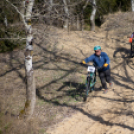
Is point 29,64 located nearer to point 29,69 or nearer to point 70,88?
point 29,69

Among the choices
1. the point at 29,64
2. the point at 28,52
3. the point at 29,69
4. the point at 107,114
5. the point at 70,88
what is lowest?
the point at 107,114

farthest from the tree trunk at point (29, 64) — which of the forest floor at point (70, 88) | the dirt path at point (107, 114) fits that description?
the dirt path at point (107, 114)

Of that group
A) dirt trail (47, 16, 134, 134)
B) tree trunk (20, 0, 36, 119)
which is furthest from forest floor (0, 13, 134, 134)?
Result: tree trunk (20, 0, 36, 119)

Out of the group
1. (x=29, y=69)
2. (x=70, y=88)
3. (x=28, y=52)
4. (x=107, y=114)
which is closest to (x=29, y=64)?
(x=29, y=69)

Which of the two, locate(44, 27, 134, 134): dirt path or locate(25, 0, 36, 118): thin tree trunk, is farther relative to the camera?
locate(44, 27, 134, 134): dirt path

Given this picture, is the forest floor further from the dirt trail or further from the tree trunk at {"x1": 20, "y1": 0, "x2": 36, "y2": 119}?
the tree trunk at {"x1": 20, "y1": 0, "x2": 36, "y2": 119}

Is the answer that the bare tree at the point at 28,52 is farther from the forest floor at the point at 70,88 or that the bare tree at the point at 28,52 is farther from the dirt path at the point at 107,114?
the dirt path at the point at 107,114

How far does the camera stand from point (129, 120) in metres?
3.94

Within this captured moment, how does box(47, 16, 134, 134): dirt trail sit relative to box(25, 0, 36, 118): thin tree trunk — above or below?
below

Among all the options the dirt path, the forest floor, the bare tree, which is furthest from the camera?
the forest floor

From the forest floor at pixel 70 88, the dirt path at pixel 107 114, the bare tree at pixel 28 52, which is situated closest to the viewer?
the bare tree at pixel 28 52

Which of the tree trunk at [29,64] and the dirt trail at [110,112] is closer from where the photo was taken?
the tree trunk at [29,64]

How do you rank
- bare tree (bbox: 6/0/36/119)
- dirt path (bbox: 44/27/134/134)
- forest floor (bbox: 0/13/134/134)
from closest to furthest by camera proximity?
bare tree (bbox: 6/0/36/119) → dirt path (bbox: 44/27/134/134) → forest floor (bbox: 0/13/134/134)

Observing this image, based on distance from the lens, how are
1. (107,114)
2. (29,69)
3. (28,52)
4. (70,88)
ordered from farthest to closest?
1. (70,88)
2. (107,114)
3. (29,69)
4. (28,52)
